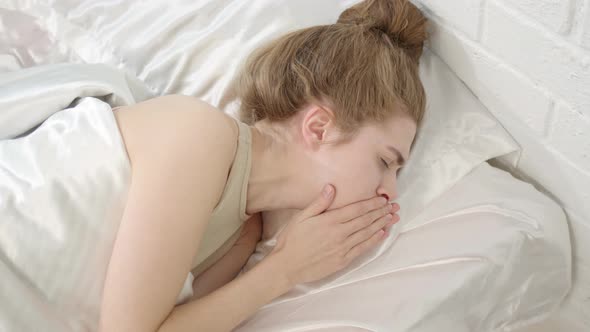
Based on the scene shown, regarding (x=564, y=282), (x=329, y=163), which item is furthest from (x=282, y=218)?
(x=564, y=282)

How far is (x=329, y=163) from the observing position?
1024 millimetres

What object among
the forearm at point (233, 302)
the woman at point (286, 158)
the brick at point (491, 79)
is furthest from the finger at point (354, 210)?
the brick at point (491, 79)

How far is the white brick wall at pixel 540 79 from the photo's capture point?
895mm

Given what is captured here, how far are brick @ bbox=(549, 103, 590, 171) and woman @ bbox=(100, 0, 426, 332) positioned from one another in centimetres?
23

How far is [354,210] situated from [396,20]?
34 centimetres

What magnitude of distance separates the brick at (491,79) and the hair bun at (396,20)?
65mm

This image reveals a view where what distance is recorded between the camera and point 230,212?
106 cm

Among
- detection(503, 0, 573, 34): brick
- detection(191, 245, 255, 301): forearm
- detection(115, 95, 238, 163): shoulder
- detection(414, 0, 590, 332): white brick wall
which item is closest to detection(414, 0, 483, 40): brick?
detection(414, 0, 590, 332): white brick wall

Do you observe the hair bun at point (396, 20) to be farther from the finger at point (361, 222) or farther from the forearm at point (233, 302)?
the forearm at point (233, 302)

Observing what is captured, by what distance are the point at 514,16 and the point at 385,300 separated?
19.3 inches

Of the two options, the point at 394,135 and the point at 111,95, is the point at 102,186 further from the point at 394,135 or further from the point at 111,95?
the point at 394,135

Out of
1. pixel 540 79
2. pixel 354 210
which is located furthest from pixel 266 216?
pixel 540 79

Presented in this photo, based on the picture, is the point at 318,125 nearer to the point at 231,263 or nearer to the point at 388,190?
the point at 388,190

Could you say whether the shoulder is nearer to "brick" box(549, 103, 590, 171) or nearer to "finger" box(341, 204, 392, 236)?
"finger" box(341, 204, 392, 236)
